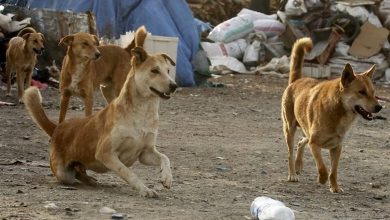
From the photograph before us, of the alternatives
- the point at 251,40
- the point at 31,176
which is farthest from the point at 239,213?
the point at 251,40

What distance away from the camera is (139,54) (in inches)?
278

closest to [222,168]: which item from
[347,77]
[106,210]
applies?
[347,77]

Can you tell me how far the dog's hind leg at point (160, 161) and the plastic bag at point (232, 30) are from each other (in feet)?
48.0

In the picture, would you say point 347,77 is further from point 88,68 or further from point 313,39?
point 313,39

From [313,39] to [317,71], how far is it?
98cm

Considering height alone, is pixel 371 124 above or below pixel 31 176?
below

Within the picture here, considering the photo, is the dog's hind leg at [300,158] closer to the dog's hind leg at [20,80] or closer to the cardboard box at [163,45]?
the dog's hind leg at [20,80]

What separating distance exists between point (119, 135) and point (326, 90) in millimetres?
2204

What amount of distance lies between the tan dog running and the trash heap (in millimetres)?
12838

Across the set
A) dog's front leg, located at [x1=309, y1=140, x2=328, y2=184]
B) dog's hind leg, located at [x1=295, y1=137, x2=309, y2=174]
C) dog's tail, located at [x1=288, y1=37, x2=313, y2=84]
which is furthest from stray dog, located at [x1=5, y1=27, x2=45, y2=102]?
dog's front leg, located at [x1=309, y1=140, x2=328, y2=184]

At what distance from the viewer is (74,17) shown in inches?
645

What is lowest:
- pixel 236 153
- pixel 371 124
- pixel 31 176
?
pixel 371 124

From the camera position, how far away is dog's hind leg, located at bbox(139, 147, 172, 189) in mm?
6645

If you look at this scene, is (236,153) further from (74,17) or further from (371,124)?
(74,17)
